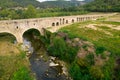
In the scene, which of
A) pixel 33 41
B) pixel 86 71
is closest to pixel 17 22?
pixel 33 41

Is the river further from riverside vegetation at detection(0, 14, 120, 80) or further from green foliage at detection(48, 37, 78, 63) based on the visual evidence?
riverside vegetation at detection(0, 14, 120, 80)

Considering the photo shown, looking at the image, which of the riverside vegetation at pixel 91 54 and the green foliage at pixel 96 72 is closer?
the green foliage at pixel 96 72

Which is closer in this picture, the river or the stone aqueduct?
the river

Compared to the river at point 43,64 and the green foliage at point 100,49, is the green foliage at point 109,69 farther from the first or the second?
the river at point 43,64

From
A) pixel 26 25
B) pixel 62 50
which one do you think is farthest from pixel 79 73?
pixel 26 25

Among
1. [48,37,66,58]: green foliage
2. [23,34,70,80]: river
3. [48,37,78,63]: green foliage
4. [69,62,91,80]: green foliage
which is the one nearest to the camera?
[69,62,91,80]: green foliage

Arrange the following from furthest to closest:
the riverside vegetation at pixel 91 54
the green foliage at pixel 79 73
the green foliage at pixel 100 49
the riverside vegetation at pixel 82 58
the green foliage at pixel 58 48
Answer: the green foliage at pixel 58 48
the green foliage at pixel 100 49
the green foliage at pixel 79 73
the riverside vegetation at pixel 91 54
the riverside vegetation at pixel 82 58

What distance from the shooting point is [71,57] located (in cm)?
4222

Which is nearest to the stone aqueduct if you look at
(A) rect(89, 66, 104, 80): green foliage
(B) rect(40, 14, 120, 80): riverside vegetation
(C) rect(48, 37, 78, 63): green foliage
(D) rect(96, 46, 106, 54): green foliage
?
(B) rect(40, 14, 120, 80): riverside vegetation

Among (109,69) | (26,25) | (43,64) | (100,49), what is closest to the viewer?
(109,69)

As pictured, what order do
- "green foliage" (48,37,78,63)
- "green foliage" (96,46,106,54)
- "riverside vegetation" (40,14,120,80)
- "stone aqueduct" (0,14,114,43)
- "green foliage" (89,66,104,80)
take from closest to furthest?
"green foliage" (89,66,104,80) < "riverside vegetation" (40,14,120,80) < "green foliage" (96,46,106,54) < "green foliage" (48,37,78,63) < "stone aqueduct" (0,14,114,43)

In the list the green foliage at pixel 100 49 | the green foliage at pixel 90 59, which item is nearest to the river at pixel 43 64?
the green foliage at pixel 90 59

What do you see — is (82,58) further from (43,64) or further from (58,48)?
(58,48)

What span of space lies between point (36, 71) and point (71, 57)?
25.9ft
